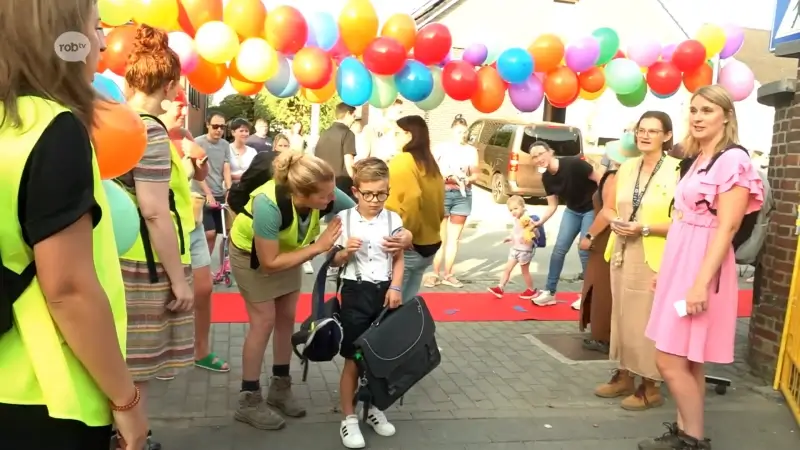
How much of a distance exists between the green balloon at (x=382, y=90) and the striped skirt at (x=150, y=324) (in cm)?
344

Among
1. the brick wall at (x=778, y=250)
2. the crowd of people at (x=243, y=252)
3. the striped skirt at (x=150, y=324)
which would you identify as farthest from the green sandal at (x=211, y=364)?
the brick wall at (x=778, y=250)

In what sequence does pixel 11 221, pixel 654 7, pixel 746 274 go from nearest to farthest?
1. pixel 11 221
2. pixel 746 274
3. pixel 654 7

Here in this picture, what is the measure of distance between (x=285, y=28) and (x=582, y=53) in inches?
107

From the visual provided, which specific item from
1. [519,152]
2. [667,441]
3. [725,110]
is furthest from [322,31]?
[519,152]

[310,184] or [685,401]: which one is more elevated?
[310,184]

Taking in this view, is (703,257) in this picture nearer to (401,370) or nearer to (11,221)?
(401,370)

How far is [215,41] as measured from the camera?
5160 millimetres

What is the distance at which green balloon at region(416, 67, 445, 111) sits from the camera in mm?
6078

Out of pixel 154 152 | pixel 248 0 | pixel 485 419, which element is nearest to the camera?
pixel 154 152

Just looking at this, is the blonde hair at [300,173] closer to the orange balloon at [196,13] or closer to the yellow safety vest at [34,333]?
the yellow safety vest at [34,333]

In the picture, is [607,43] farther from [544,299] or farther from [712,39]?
[544,299]

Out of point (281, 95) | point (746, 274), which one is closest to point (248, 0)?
point (281, 95)

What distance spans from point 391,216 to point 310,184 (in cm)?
49

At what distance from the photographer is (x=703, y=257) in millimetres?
3301
